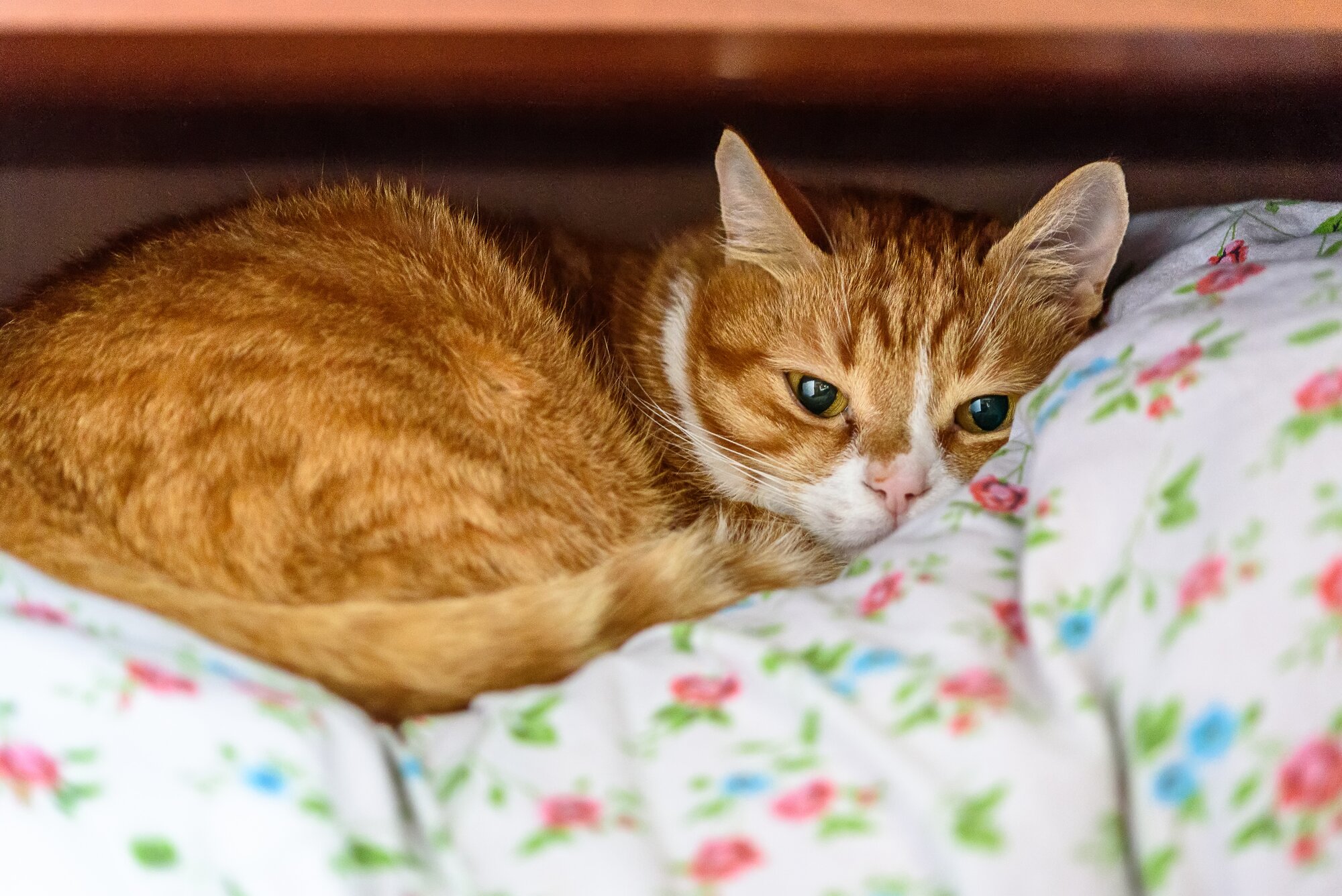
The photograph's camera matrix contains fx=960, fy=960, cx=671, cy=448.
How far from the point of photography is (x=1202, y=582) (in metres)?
0.92

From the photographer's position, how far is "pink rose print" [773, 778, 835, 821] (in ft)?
2.95

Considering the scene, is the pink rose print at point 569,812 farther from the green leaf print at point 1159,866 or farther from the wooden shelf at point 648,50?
the wooden shelf at point 648,50

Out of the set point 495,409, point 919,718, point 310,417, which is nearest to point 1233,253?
point 919,718

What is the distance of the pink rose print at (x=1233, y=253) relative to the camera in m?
1.58

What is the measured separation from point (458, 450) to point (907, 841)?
0.79 metres

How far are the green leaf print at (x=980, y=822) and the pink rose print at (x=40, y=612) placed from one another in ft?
3.11

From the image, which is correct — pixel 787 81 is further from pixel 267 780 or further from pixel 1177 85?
pixel 267 780

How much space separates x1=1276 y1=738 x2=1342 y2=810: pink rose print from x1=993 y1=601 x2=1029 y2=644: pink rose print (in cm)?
26

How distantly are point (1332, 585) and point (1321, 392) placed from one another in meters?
0.22

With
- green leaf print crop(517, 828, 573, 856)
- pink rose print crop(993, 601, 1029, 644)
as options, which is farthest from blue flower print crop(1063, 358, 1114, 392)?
green leaf print crop(517, 828, 573, 856)

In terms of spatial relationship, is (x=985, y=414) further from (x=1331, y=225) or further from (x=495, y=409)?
(x=495, y=409)

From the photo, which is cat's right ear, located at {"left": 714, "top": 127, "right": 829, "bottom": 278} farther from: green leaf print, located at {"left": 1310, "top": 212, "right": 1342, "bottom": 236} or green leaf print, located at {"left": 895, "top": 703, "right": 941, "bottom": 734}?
green leaf print, located at {"left": 895, "top": 703, "right": 941, "bottom": 734}

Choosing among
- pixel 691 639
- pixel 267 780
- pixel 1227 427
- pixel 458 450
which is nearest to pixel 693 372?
pixel 458 450

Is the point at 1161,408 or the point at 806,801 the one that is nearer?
the point at 806,801
